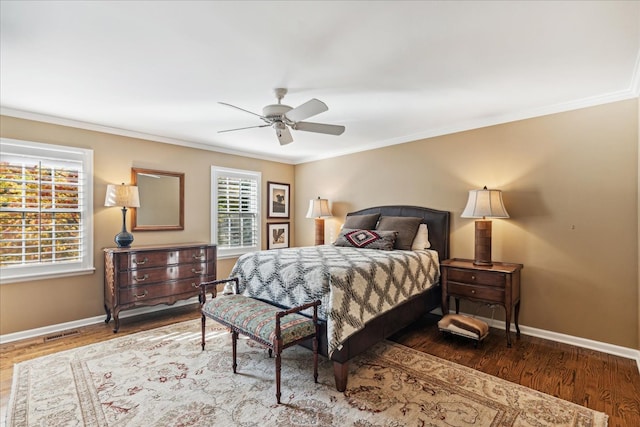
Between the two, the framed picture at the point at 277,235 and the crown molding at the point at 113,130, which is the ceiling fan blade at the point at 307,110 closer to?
the crown molding at the point at 113,130

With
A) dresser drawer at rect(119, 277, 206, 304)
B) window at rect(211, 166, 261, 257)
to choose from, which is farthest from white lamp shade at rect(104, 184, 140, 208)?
window at rect(211, 166, 261, 257)

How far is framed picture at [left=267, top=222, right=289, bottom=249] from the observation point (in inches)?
223

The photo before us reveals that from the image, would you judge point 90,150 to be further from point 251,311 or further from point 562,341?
point 562,341

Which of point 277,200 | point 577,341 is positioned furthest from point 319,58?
point 277,200

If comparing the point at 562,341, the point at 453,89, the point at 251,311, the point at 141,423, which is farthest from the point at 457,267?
the point at 141,423

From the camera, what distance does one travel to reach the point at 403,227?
3.96 m

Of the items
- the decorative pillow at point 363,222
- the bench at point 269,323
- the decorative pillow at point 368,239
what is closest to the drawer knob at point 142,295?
the bench at point 269,323

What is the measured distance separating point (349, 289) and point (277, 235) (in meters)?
3.54

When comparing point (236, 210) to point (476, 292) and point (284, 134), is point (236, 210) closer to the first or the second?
point (284, 134)

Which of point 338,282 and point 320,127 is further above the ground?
point 320,127

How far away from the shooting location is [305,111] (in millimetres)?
2471

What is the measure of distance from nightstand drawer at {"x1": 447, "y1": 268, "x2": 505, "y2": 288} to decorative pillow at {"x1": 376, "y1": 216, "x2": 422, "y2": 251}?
60 cm

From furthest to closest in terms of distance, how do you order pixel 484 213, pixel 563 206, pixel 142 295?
pixel 142 295 < pixel 484 213 < pixel 563 206

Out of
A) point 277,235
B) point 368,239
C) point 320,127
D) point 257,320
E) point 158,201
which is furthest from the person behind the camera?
point 277,235
